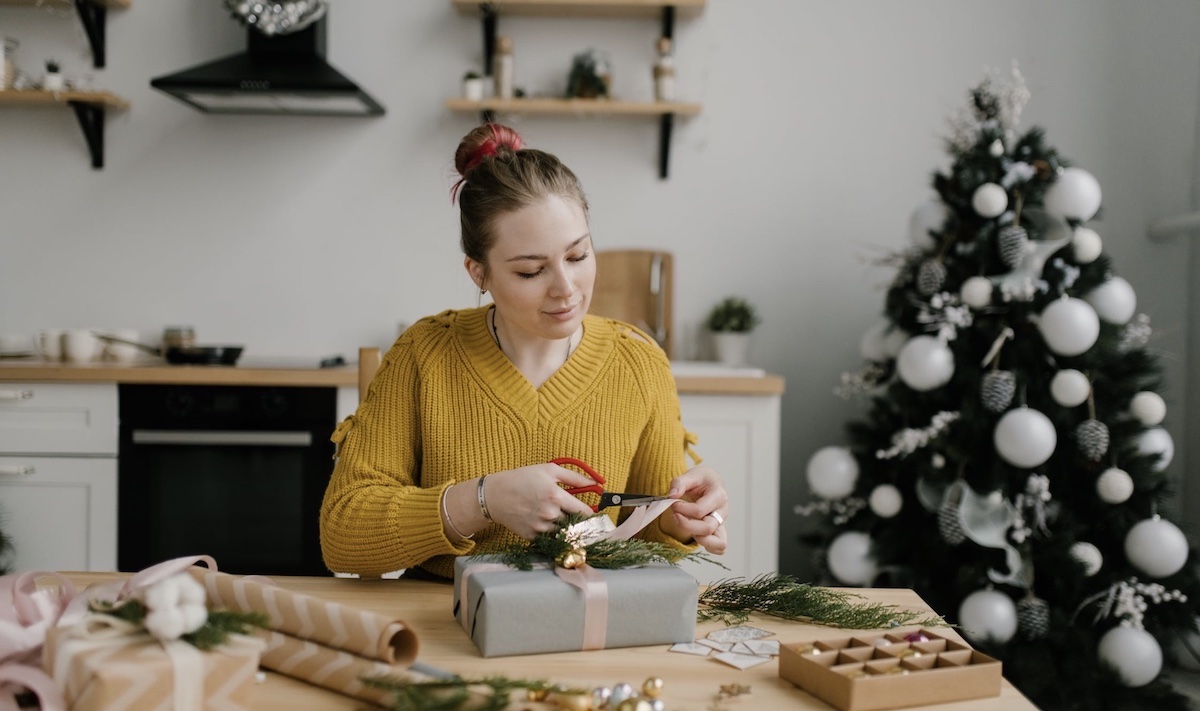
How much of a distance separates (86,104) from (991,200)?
9.35ft

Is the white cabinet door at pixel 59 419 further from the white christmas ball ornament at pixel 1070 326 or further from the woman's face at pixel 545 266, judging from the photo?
the white christmas ball ornament at pixel 1070 326

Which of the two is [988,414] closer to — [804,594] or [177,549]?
[804,594]

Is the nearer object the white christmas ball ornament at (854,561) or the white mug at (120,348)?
the white christmas ball ornament at (854,561)

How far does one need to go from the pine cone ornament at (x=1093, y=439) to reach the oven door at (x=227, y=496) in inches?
79.5

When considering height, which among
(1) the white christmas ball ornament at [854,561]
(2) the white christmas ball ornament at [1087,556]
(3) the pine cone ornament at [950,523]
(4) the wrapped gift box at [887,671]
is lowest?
(1) the white christmas ball ornament at [854,561]

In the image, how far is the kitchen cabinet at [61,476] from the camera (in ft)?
8.75

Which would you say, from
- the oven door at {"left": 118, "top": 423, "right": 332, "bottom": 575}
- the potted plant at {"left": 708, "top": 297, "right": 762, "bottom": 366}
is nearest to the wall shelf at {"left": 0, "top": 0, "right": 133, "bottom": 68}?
the oven door at {"left": 118, "top": 423, "right": 332, "bottom": 575}

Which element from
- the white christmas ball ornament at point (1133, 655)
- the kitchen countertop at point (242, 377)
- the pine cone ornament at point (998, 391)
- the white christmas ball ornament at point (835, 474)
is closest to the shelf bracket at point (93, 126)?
the kitchen countertop at point (242, 377)

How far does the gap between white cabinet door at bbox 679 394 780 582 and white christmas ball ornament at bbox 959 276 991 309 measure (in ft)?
1.98

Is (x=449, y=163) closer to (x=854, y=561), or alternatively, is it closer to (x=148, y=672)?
(x=854, y=561)

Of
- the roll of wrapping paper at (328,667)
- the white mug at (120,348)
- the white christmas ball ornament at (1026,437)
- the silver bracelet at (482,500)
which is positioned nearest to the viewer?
the roll of wrapping paper at (328,667)

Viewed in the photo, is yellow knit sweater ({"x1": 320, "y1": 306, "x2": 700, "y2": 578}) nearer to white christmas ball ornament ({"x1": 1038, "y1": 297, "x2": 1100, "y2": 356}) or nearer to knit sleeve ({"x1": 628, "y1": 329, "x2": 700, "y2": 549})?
knit sleeve ({"x1": 628, "y1": 329, "x2": 700, "y2": 549})

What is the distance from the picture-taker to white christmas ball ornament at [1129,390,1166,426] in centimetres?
229

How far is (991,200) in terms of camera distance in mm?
2350
